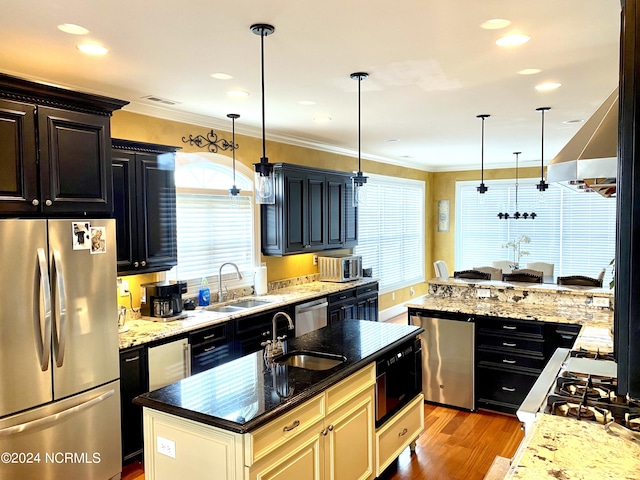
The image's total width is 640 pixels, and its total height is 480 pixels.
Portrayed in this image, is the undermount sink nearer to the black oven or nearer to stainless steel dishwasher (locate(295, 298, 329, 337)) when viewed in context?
the black oven

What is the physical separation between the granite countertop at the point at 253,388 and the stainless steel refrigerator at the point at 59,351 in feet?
2.96

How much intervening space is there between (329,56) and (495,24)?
98 cm

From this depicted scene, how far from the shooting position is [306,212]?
221 inches

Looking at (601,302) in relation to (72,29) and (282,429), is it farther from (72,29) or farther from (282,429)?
(72,29)

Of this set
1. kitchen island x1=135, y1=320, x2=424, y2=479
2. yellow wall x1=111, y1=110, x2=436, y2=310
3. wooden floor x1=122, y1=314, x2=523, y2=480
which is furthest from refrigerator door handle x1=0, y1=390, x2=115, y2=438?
yellow wall x1=111, y1=110, x2=436, y2=310

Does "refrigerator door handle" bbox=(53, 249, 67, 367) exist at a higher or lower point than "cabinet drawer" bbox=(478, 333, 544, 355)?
higher

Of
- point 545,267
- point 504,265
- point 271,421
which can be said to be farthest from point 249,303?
point 545,267

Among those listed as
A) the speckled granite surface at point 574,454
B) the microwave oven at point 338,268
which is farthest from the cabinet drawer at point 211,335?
the speckled granite surface at point 574,454

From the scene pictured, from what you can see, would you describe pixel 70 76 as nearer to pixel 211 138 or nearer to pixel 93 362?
pixel 211 138

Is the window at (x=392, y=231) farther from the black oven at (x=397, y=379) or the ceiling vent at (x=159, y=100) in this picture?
the black oven at (x=397, y=379)

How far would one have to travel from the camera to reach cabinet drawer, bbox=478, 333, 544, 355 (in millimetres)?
3984

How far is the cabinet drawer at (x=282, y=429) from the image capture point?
191 centimetres

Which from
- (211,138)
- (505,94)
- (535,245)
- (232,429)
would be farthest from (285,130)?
(535,245)

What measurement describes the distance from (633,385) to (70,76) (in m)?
3.67
